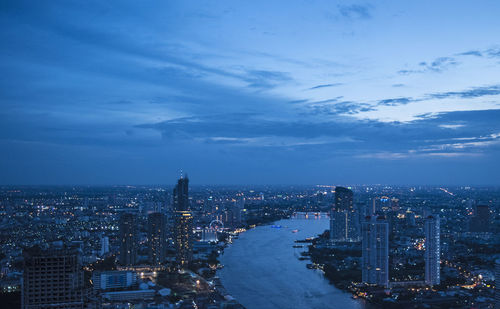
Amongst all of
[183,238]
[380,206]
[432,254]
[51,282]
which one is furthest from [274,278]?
[380,206]

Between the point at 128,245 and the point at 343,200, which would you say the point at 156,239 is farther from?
the point at 343,200

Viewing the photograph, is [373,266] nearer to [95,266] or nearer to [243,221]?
[95,266]

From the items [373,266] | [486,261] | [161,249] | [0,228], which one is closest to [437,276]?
[373,266]

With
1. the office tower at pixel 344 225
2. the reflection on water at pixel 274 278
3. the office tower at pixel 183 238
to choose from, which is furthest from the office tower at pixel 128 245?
the office tower at pixel 344 225

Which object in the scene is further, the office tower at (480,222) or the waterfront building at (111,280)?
the office tower at (480,222)

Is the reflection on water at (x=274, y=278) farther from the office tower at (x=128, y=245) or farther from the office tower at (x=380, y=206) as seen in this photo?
the office tower at (x=380, y=206)

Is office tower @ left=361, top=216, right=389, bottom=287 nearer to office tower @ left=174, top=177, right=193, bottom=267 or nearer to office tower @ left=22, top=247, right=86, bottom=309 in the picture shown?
office tower @ left=174, top=177, right=193, bottom=267
